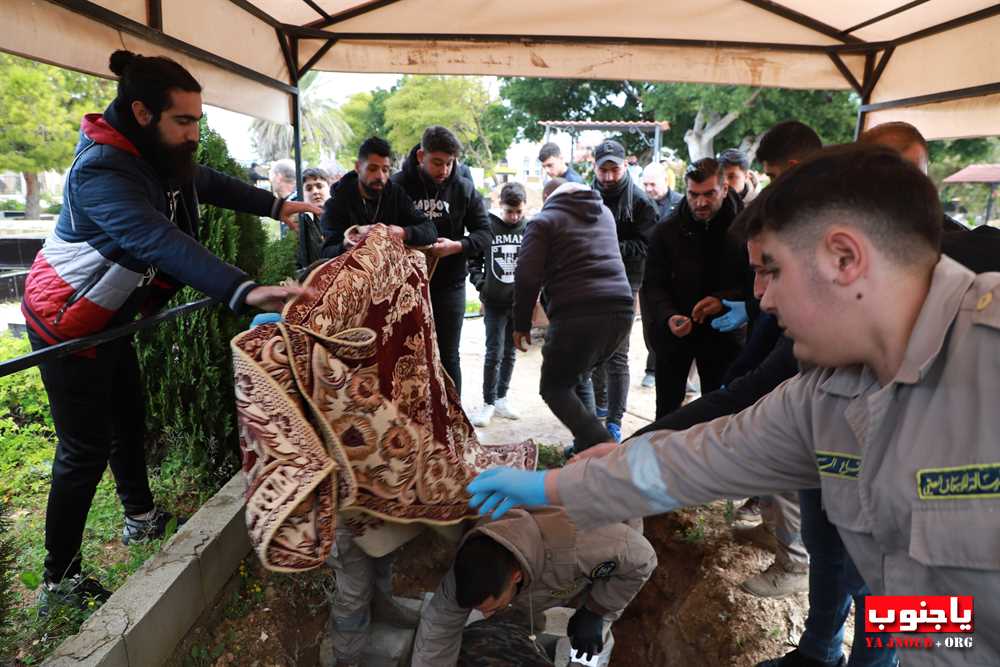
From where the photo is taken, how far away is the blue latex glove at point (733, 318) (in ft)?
10.2

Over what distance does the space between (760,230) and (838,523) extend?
0.63 m

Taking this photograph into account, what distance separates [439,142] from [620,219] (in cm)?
158

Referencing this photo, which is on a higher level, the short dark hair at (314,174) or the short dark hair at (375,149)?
the short dark hair at (375,149)

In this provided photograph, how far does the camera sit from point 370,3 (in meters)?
4.16

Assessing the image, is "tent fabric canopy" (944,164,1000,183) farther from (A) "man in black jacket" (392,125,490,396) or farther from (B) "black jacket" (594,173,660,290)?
(A) "man in black jacket" (392,125,490,396)

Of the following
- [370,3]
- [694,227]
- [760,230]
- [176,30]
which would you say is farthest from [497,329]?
[760,230]

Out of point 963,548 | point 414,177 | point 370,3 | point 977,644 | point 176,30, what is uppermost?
point 370,3

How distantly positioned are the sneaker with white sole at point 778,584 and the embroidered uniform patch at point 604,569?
746 millimetres

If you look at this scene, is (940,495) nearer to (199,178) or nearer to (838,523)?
(838,523)

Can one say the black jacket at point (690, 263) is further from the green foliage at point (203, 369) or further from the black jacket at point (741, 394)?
the green foliage at point (203, 369)

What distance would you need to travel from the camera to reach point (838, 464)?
4.18 feet

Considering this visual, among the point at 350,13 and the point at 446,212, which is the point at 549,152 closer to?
the point at 446,212

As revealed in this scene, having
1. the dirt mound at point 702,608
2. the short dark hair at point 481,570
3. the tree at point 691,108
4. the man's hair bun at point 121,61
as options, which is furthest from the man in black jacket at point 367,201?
the tree at point 691,108

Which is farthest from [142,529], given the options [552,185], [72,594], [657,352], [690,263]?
[690,263]
